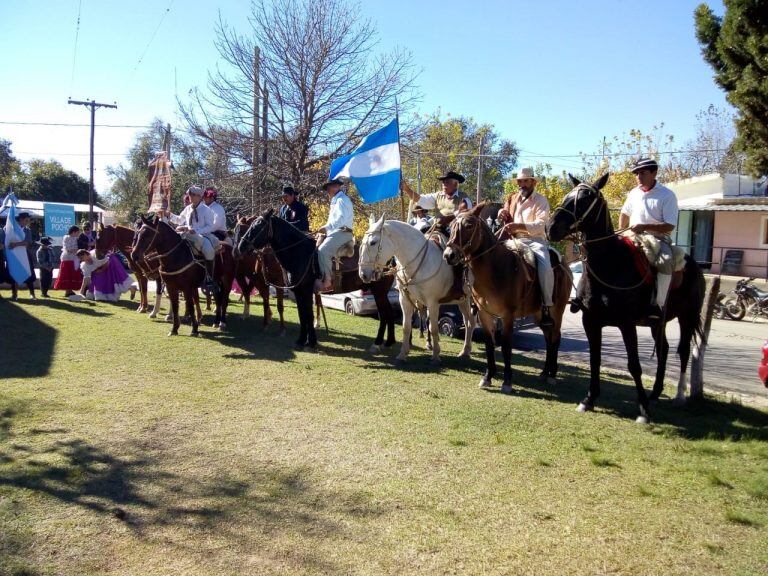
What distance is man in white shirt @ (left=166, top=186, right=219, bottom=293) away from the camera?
454 inches

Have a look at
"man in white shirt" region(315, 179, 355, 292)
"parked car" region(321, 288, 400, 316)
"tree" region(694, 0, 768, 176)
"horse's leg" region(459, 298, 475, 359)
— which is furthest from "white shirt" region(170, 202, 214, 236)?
"tree" region(694, 0, 768, 176)

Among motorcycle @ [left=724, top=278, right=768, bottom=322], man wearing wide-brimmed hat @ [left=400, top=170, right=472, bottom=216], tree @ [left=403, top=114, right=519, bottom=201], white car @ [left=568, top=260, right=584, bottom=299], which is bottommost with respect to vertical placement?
motorcycle @ [left=724, top=278, right=768, bottom=322]

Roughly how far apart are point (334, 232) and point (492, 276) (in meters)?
3.60

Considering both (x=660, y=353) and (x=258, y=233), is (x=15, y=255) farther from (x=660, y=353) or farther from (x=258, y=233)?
(x=660, y=353)

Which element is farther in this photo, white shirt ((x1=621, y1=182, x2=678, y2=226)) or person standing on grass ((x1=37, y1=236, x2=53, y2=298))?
person standing on grass ((x1=37, y1=236, x2=53, y2=298))

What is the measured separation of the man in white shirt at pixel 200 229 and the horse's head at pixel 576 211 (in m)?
7.59

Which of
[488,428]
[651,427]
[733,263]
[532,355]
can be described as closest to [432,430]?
[488,428]

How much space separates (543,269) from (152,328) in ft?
27.4

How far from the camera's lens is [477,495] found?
14.9 ft

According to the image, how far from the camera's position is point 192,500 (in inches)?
171

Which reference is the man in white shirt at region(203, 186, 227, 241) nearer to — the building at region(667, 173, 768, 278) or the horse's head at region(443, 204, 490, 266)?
the horse's head at region(443, 204, 490, 266)

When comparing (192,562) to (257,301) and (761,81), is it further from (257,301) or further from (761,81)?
(257,301)

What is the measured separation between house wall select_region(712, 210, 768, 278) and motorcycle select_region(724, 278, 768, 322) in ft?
20.2

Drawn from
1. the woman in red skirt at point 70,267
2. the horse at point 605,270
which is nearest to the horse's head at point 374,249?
the horse at point 605,270
